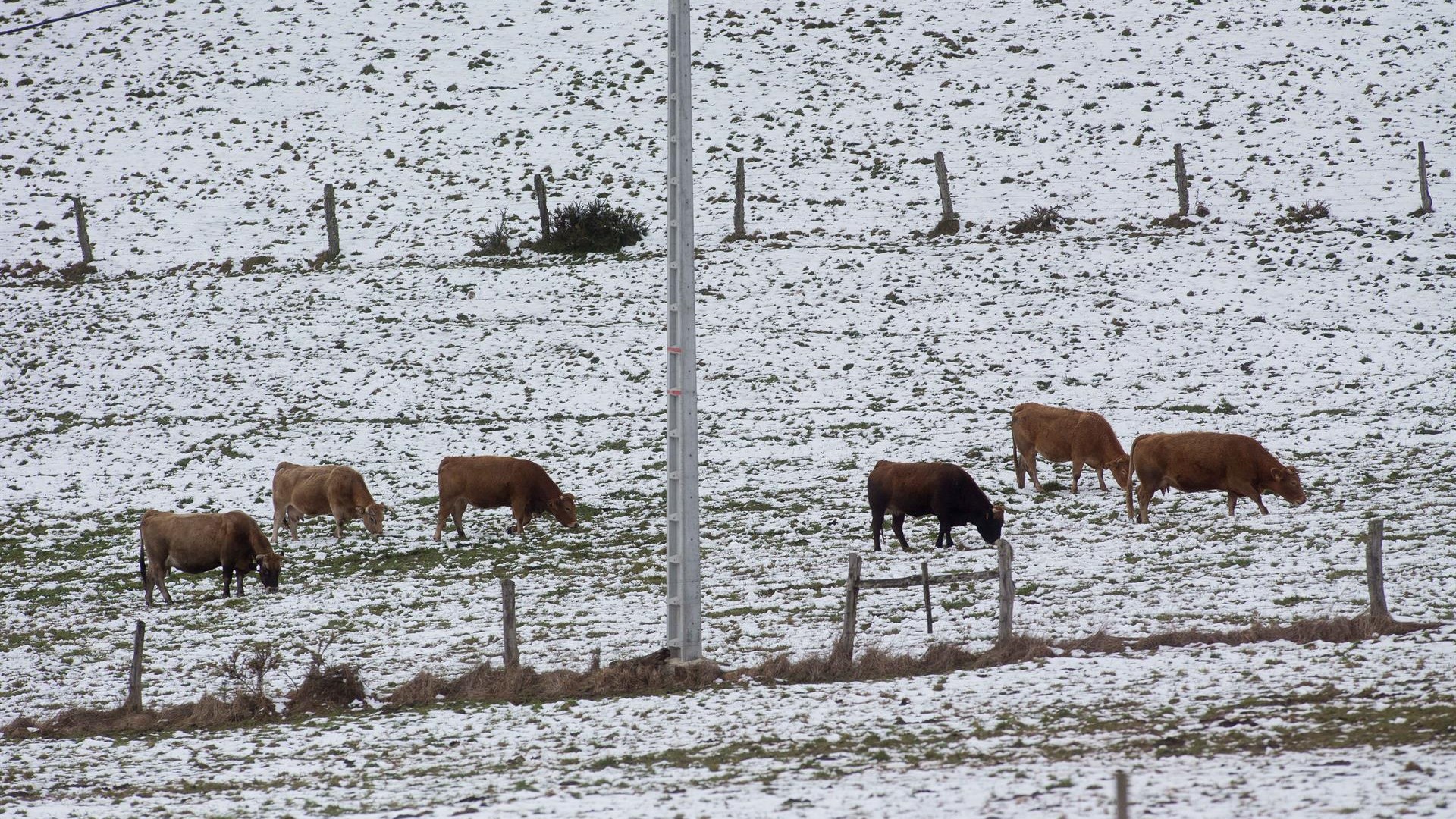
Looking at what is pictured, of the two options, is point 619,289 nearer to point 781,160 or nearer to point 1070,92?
point 781,160

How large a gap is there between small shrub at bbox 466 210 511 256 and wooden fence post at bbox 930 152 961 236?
11.0m

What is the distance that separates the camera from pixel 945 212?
3272 cm

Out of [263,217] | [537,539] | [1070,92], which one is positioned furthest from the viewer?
[1070,92]

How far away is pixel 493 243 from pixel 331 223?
14.3ft

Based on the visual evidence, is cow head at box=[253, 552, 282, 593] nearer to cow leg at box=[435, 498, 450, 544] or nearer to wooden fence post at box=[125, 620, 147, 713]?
cow leg at box=[435, 498, 450, 544]

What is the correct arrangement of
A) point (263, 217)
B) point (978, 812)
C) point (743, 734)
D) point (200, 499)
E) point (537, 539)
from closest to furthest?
Answer: point (978, 812) → point (743, 734) → point (537, 539) → point (200, 499) → point (263, 217)

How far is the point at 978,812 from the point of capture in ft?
24.2

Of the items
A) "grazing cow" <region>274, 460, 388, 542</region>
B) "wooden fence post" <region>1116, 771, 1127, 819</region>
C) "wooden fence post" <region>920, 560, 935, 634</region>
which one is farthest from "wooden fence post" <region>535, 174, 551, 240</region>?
"wooden fence post" <region>1116, 771, 1127, 819</region>

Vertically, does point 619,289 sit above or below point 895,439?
above

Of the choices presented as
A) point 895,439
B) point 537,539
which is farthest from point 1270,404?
point 537,539

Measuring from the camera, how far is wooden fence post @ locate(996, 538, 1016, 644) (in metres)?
11.9

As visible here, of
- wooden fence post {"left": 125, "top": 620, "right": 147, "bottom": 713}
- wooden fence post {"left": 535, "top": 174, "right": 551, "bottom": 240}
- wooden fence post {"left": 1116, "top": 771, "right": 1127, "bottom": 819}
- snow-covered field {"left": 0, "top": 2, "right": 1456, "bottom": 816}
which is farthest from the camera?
wooden fence post {"left": 535, "top": 174, "right": 551, "bottom": 240}

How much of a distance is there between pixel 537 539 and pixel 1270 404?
13.5m

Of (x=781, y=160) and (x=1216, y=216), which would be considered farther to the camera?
(x=781, y=160)
